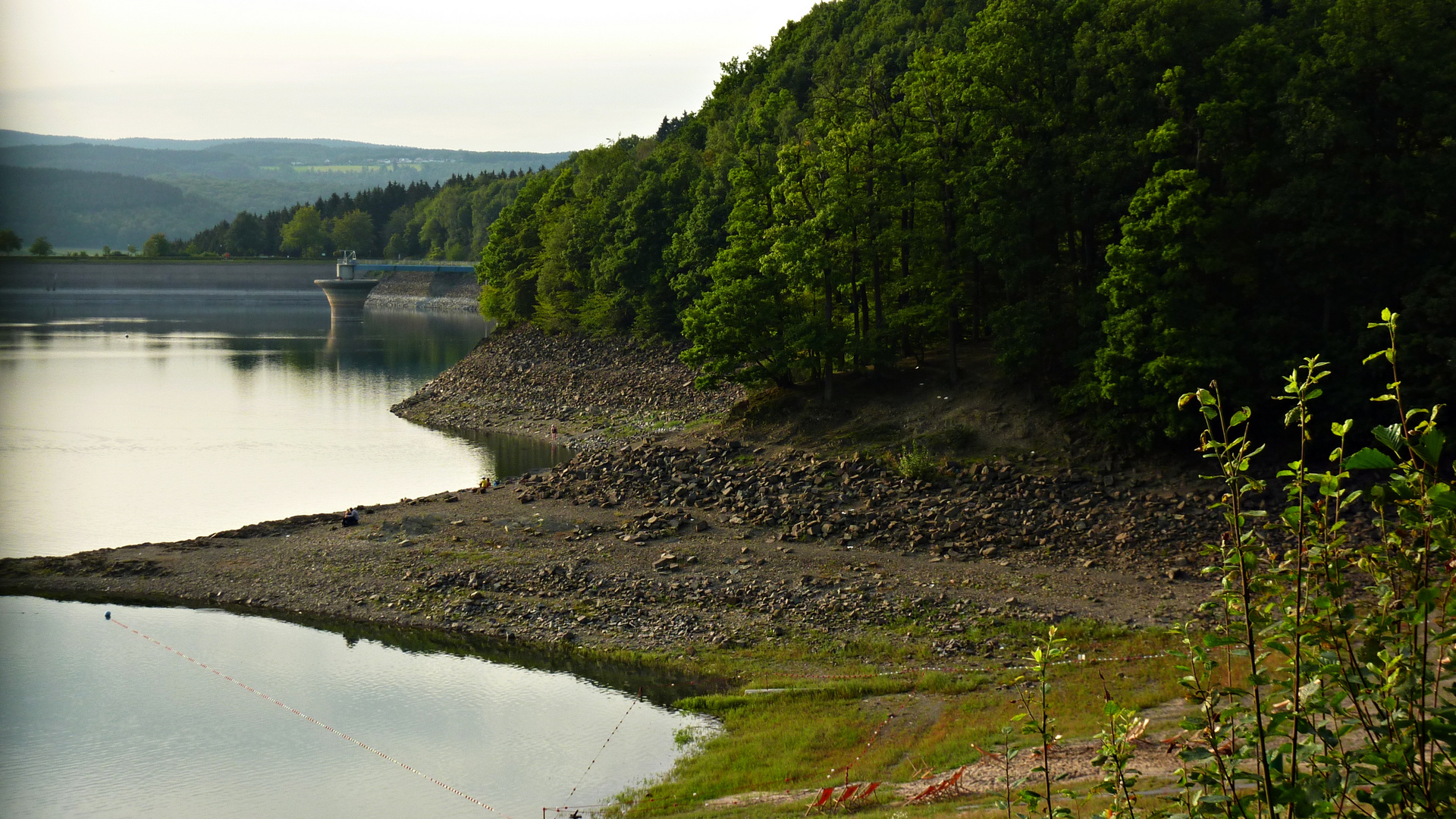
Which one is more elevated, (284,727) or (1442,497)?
(1442,497)

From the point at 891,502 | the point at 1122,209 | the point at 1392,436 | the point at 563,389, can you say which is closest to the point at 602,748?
the point at 891,502

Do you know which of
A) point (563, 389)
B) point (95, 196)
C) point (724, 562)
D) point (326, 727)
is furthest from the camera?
point (95, 196)

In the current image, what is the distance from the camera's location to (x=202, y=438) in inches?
2133

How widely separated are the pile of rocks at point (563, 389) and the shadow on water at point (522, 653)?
24.1m

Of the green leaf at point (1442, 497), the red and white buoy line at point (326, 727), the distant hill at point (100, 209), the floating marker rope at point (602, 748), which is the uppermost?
the distant hill at point (100, 209)

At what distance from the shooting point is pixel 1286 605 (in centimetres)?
504

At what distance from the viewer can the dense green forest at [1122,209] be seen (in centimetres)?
3155

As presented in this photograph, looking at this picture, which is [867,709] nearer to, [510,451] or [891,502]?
[891,502]

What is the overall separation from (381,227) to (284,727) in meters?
176

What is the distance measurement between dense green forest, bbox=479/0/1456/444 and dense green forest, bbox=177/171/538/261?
4953 inches

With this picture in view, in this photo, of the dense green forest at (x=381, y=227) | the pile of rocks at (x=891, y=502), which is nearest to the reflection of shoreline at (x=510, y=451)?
the pile of rocks at (x=891, y=502)

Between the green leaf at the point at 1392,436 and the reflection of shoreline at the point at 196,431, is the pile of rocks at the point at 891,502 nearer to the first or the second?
the reflection of shoreline at the point at 196,431

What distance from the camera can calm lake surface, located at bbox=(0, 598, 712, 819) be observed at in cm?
1955

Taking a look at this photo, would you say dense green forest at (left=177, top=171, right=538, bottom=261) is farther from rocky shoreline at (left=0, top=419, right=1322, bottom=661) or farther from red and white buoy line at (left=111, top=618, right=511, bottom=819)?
red and white buoy line at (left=111, top=618, right=511, bottom=819)
